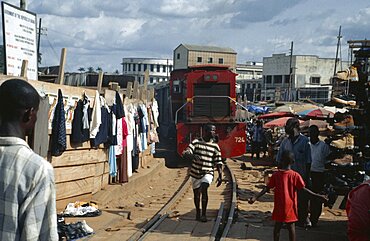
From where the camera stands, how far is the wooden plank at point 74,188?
9742 millimetres

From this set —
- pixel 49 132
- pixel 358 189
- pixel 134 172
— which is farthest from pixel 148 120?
pixel 358 189

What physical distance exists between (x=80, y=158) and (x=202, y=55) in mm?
73338

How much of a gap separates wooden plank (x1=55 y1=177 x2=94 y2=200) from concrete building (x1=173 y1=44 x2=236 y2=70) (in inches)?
2786

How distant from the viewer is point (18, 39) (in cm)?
838

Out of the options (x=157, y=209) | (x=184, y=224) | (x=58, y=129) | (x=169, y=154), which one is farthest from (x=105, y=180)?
(x=169, y=154)

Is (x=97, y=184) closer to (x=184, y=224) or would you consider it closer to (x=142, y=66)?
(x=184, y=224)

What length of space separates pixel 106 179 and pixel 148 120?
5.53 meters

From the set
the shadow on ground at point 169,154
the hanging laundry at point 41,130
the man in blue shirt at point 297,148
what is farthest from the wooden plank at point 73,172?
the shadow on ground at point 169,154

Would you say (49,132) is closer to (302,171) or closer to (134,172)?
(302,171)

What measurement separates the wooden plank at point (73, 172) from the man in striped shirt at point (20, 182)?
692 cm

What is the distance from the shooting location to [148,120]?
17812mm

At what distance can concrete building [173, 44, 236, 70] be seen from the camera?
8162 centimetres

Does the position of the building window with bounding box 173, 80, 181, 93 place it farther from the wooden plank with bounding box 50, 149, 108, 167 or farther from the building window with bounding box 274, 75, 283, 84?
the building window with bounding box 274, 75, 283, 84

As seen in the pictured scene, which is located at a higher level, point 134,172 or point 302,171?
point 302,171
